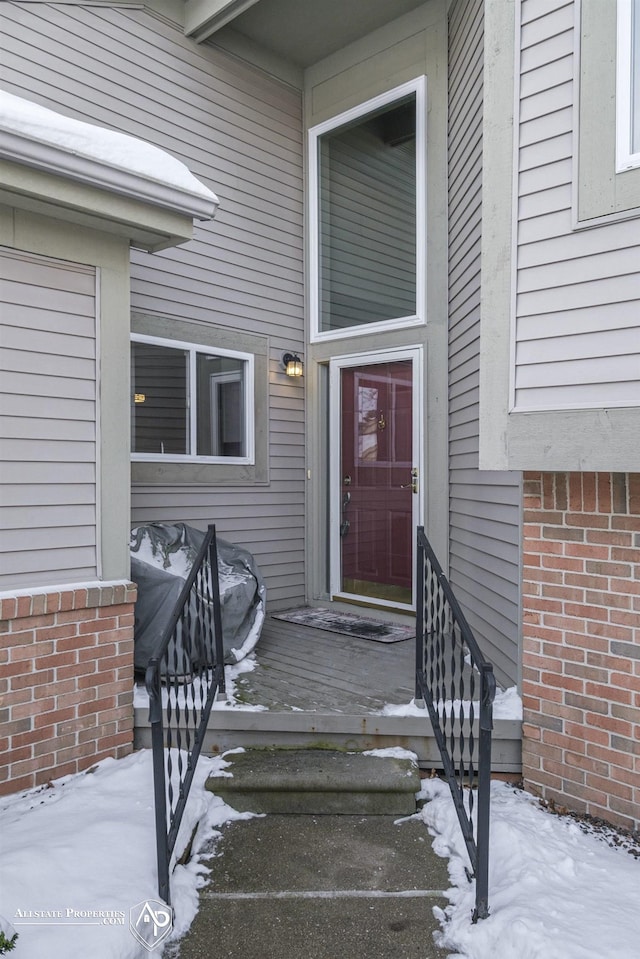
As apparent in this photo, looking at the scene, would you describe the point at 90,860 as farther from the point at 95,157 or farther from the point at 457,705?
the point at 95,157

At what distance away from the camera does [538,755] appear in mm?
2881

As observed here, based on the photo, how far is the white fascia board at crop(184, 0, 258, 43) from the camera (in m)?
4.41

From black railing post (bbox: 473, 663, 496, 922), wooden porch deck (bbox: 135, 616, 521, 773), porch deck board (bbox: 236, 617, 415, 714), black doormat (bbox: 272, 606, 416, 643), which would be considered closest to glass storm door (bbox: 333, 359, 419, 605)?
black doormat (bbox: 272, 606, 416, 643)

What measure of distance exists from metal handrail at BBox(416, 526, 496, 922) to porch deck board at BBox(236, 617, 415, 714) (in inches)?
12.0

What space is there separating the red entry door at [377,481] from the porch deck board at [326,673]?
0.66 m

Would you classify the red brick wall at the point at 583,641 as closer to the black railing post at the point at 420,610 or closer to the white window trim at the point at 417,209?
the black railing post at the point at 420,610

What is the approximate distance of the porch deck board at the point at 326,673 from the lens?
3.25m

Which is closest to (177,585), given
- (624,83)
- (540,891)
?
(540,891)

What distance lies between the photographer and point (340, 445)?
5.23 meters

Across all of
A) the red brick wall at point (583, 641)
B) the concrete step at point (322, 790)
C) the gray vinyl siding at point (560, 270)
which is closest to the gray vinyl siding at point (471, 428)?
the red brick wall at point (583, 641)

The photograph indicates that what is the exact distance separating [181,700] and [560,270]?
2625mm

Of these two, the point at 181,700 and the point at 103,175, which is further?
the point at 181,700

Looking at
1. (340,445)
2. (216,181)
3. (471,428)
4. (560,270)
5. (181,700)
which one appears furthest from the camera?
(340,445)

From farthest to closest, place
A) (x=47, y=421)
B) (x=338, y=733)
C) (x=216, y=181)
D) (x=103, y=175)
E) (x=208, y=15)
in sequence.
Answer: (x=216, y=181) → (x=208, y=15) → (x=338, y=733) → (x=47, y=421) → (x=103, y=175)
